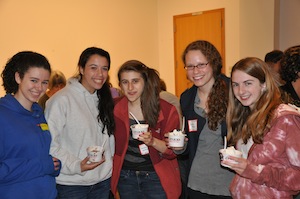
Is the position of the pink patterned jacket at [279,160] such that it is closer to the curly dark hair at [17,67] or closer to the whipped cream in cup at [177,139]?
the whipped cream in cup at [177,139]

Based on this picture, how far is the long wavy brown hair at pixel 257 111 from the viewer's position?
5.71 ft

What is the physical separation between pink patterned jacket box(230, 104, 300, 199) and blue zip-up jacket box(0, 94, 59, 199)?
1.19 meters

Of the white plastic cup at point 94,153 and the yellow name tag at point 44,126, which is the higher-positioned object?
the yellow name tag at point 44,126

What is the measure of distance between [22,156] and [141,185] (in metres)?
0.93

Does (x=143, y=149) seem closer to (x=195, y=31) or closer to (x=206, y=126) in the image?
(x=206, y=126)

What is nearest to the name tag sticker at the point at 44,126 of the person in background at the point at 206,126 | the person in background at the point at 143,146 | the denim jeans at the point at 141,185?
the person in background at the point at 143,146

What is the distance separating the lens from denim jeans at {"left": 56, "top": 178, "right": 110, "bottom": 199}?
220cm

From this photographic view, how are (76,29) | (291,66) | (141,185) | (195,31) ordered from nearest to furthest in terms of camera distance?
(141,185) < (291,66) < (76,29) < (195,31)

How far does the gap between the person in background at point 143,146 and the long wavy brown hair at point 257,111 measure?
1.76 feet

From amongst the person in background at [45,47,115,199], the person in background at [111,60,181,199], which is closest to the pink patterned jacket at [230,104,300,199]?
the person in background at [111,60,181,199]

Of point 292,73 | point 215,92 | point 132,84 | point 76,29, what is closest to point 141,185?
point 132,84

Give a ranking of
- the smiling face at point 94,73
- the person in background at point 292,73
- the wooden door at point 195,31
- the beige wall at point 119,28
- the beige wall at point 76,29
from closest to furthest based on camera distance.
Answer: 1. the smiling face at point 94,73
2. the person in background at point 292,73
3. the beige wall at point 76,29
4. the beige wall at point 119,28
5. the wooden door at point 195,31

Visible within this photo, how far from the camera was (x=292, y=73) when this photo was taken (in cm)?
256

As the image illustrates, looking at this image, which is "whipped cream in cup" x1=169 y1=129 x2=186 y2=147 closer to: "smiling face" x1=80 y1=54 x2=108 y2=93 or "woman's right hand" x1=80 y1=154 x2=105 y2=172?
"woman's right hand" x1=80 y1=154 x2=105 y2=172
